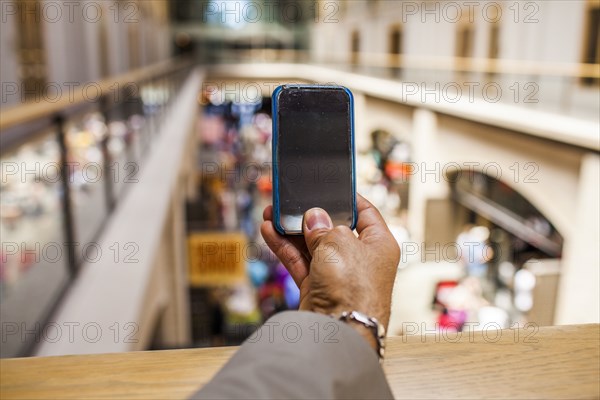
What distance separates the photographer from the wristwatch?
706 mm

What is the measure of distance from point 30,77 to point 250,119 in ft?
49.1

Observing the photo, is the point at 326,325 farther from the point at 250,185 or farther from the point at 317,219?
the point at 250,185

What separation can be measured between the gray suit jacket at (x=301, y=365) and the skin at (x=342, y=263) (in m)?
0.03

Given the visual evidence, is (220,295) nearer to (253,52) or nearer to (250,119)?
(250,119)

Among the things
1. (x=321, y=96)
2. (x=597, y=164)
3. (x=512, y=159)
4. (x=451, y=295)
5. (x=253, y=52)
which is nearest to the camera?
(x=321, y=96)

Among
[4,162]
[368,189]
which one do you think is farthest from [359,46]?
[4,162]

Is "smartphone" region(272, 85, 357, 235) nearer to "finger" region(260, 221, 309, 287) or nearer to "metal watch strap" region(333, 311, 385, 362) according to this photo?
"finger" region(260, 221, 309, 287)

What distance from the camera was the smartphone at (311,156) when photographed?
0.87 metres

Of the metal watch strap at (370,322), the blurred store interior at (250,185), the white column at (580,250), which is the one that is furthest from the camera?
the white column at (580,250)

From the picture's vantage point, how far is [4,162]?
1.87 metres

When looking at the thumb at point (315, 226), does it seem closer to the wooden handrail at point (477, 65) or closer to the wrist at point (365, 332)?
the wrist at point (365, 332)

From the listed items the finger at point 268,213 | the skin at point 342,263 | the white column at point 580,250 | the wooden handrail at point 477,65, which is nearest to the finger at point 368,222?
the skin at point 342,263

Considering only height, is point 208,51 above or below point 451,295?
above

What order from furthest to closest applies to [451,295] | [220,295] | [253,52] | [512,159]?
[253,52], [220,295], [451,295], [512,159]
